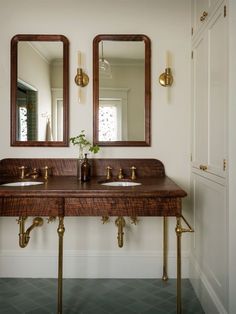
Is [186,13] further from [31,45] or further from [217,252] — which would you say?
[217,252]

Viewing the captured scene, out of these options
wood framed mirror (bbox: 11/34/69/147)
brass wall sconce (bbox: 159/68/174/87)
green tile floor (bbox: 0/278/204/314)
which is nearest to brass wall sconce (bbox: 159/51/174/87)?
brass wall sconce (bbox: 159/68/174/87)

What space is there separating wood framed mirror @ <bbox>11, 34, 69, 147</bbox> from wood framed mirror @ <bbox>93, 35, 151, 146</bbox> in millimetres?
248

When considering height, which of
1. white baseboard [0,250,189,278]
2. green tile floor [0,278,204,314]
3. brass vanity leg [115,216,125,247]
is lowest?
green tile floor [0,278,204,314]

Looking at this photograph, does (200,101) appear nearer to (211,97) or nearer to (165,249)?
(211,97)

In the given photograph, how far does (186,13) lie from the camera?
2.30 meters

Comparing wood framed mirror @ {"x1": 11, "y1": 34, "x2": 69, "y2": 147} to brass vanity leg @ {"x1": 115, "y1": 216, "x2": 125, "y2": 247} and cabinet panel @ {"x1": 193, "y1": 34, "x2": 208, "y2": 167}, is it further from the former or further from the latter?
cabinet panel @ {"x1": 193, "y1": 34, "x2": 208, "y2": 167}

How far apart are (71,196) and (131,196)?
1.09ft

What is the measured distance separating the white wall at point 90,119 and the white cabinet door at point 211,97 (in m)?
0.19

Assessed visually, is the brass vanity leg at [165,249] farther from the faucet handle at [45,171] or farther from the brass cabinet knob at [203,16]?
the brass cabinet knob at [203,16]

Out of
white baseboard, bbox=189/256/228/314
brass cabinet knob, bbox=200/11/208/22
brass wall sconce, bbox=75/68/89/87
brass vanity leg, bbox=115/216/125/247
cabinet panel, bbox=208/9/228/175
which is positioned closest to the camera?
cabinet panel, bbox=208/9/228/175

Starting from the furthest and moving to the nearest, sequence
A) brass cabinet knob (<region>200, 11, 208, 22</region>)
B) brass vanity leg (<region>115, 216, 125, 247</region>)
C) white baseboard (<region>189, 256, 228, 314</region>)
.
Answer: brass vanity leg (<region>115, 216, 125, 247</region>)
brass cabinet knob (<region>200, 11, 208, 22</region>)
white baseboard (<region>189, 256, 228, 314</region>)

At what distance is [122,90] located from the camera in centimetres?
229

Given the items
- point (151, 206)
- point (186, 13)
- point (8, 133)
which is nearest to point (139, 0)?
point (186, 13)

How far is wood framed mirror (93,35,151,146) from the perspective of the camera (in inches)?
89.7
